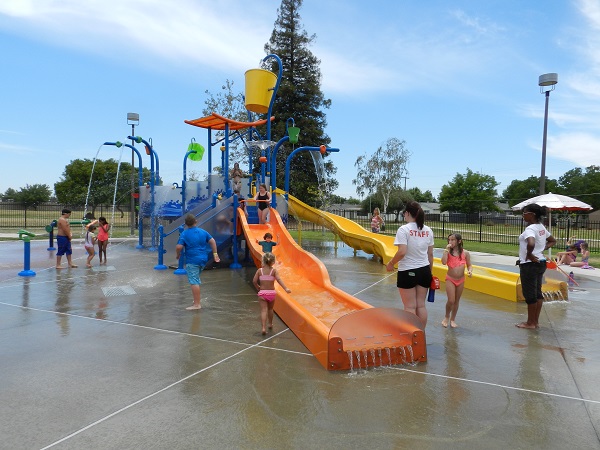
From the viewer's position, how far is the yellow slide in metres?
8.35

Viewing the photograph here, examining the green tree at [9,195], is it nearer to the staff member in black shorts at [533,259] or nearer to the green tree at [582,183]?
the staff member in black shorts at [533,259]

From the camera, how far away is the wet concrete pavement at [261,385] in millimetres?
3146

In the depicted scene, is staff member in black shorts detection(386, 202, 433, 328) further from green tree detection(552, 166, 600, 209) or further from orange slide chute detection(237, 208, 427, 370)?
green tree detection(552, 166, 600, 209)

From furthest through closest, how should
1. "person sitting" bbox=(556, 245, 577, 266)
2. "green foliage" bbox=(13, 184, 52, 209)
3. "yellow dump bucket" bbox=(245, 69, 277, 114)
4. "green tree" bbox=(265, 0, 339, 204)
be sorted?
"green foliage" bbox=(13, 184, 52, 209)
"green tree" bbox=(265, 0, 339, 204)
"person sitting" bbox=(556, 245, 577, 266)
"yellow dump bucket" bbox=(245, 69, 277, 114)

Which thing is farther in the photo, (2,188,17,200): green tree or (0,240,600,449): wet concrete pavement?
(2,188,17,200): green tree

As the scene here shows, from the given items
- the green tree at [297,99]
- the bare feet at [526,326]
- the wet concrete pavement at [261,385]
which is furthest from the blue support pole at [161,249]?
the green tree at [297,99]

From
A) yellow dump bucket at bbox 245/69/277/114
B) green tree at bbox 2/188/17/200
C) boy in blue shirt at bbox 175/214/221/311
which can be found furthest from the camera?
green tree at bbox 2/188/17/200

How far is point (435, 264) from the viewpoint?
10.7 meters

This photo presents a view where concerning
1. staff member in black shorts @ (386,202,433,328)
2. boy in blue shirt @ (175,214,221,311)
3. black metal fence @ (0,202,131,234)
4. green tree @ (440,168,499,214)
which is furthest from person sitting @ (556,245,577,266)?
green tree @ (440,168,499,214)

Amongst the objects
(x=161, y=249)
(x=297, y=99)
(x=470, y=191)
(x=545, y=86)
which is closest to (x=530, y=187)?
(x=470, y=191)

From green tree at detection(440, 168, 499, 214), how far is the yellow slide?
61.0m

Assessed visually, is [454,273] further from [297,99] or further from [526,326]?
[297,99]

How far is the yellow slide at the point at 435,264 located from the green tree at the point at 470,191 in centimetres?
6100

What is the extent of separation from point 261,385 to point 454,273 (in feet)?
10.9
